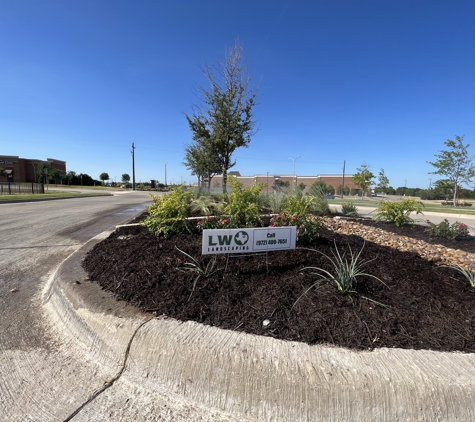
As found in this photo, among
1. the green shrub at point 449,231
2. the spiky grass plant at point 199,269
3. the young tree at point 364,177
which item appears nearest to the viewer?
the spiky grass plant at point 199,269

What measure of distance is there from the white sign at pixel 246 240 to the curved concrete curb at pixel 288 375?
831 mm

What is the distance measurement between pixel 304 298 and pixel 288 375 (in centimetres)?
81

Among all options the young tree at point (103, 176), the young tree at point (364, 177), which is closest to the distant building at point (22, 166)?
the young tree at point (103, 176)

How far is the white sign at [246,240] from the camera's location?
253 centimetres

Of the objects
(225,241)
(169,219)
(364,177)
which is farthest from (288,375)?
(364,177)

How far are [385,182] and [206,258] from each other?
136ft

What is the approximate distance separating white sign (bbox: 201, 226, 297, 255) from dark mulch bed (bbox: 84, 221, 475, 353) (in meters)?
0.28

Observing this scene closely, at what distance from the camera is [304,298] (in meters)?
2.22

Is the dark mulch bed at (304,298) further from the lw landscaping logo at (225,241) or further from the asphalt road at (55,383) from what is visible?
the asphalt road at (55,383)

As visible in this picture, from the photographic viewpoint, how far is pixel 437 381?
4.69 ft

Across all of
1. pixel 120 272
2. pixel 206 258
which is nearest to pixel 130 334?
pixel 120 272

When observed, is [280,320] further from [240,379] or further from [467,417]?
[467,417]

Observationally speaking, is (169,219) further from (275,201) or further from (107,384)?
(275,201)

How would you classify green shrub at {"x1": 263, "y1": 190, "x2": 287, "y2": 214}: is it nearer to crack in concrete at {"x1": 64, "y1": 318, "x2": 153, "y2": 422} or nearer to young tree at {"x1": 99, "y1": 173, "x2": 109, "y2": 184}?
crack in concrete at {"x1": 64, "y1": 318, "x2": 153, "y2": 422}
